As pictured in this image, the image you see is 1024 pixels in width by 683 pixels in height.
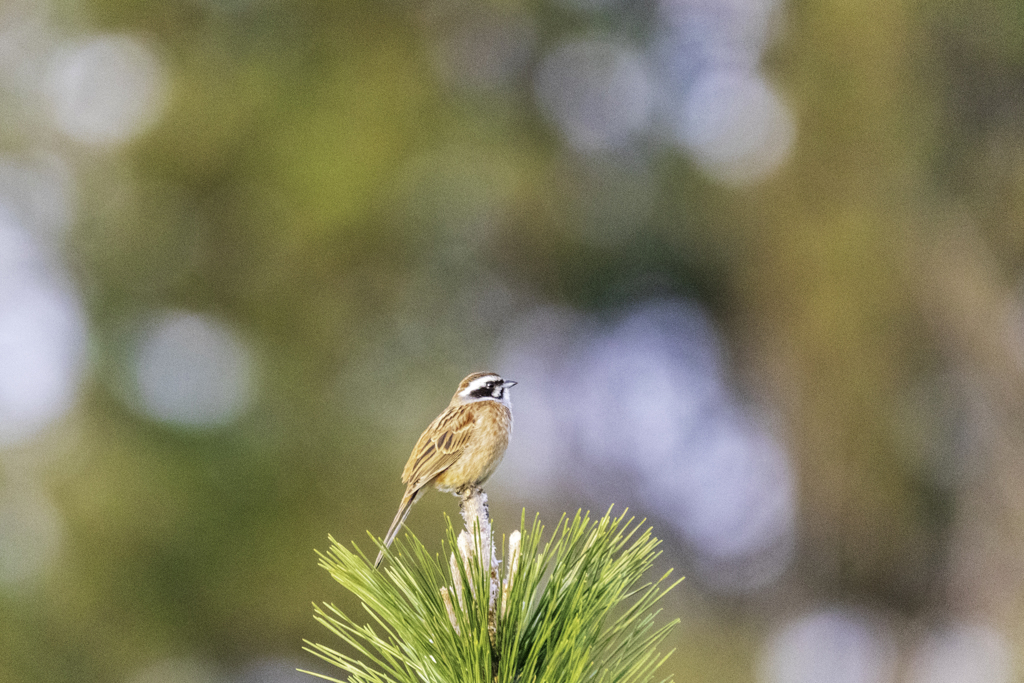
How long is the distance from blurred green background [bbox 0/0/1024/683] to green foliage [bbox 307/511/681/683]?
4.26 meters


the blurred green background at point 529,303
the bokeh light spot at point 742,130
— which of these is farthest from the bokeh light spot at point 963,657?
the bokeh light spot at point 742,130

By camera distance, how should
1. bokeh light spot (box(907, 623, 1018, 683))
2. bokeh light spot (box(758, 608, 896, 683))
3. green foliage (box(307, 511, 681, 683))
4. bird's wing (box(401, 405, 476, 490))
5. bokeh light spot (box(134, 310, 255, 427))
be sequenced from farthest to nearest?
bokeh light spot (box(134, 310, 255, 427)) < bokeh light spot (box(758, 608, 896, 683)) < bokeh light spot (box(907, 623, 1018, 683)) < bird's wing (box(401, 405, 476, 490)) < green foliage (box(307, 511, 681, 683))

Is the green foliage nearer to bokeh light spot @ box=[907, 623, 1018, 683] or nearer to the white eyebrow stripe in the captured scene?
the white eyebrow stripe

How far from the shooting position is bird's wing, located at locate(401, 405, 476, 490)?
121 inches

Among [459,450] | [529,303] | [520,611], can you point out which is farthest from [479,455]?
[529,303]

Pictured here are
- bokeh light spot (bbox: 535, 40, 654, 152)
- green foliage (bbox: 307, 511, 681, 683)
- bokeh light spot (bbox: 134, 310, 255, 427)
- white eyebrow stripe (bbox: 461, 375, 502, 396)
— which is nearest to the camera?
green foliage (bbox: 307, 511, 681, 683)

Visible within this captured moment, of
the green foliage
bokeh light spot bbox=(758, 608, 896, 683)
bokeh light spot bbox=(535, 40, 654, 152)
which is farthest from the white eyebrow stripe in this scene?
bokeh light spot bbox=(758, 608, 896, 683)

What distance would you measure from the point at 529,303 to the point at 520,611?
17.1 ft

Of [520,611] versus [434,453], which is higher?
[434,453]

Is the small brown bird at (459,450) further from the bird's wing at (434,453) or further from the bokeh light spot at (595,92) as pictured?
the bokeh light spot at (595,92)

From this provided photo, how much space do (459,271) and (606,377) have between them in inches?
50.2

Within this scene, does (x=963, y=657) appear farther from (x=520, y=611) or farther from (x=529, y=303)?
(x=520, y=611)

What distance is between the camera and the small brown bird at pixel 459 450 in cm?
308

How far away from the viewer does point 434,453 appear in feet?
10.1
